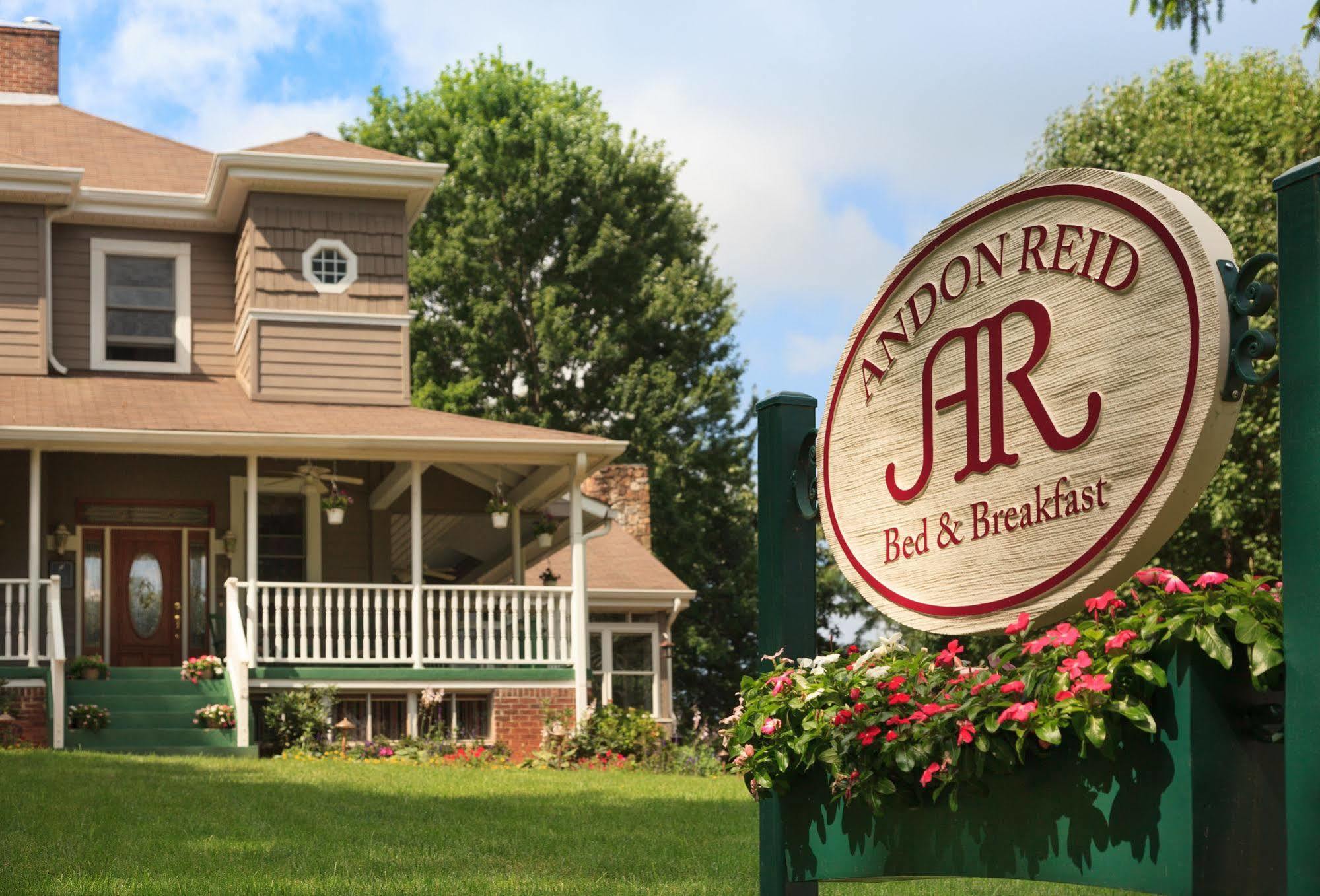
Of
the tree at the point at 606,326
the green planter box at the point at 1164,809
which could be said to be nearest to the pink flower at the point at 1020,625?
the green planter box at the point at 1164,809

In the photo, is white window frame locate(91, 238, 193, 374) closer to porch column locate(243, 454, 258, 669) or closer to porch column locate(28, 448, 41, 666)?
porch column locate(28, 448, 41, 666)

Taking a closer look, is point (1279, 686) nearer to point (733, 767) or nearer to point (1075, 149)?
point (733, 767)

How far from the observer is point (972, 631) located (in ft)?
12.0

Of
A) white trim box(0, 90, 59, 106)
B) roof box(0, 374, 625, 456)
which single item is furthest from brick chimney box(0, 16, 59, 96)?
roof box(0, 374, 625, 456)

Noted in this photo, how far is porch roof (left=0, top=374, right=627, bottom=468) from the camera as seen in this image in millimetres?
15789

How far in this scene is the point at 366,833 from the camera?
794cm

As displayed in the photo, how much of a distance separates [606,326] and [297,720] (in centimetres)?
1749

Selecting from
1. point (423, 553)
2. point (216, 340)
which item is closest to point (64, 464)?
point (216, 340)

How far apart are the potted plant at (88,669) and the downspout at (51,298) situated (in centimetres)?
428

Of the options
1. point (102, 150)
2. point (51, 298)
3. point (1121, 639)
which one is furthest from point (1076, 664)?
point (102, 150)

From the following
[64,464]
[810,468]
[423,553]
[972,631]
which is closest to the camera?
[972,631]

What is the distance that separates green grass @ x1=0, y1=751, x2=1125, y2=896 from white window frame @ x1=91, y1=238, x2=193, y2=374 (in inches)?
299

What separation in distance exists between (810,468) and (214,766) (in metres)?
8.98

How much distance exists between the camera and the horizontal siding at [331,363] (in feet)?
60.3
